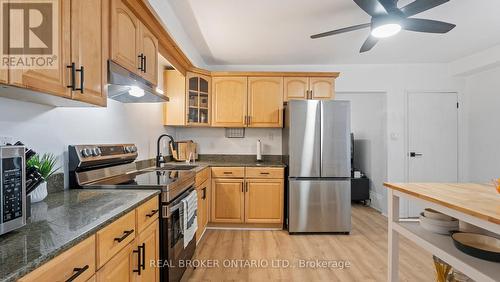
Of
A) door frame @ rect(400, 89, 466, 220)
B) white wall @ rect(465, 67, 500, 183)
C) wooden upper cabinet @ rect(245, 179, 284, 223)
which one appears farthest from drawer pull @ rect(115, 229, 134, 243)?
white wall @ rect(465, 67, 500, 183)

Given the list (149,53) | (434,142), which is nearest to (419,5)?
(149,53)

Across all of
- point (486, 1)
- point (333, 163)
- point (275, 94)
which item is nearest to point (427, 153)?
point (333, 163)

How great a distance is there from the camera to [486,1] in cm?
221

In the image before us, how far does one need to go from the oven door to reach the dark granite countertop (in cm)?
26

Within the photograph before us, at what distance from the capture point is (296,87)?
361 cm

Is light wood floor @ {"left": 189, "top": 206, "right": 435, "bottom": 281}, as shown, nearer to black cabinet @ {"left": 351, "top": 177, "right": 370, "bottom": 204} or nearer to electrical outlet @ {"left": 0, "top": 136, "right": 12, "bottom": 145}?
black cabinet @ {"left": 351, "top": 177, "right": 370, "bottom": 204}

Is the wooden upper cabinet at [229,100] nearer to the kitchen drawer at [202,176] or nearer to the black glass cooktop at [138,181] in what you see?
the kitchen drawer at [202,176]

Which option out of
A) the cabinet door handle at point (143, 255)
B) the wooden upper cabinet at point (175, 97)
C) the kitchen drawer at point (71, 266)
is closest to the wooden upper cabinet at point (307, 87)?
the wooden upper cabinet at point (175, 97)

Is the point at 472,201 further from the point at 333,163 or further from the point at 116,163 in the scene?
the point at 116,163

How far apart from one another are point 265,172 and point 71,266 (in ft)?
8.69

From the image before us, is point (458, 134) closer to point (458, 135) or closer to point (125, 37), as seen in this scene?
point (458, 135)

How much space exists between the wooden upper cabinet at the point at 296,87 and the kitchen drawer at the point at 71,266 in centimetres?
311

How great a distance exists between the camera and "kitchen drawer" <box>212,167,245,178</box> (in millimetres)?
3324

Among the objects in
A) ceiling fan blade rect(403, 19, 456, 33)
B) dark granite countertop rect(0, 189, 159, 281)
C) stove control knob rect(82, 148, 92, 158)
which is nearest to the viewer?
dark granite countertop rect(0, 189, 159, 281)
